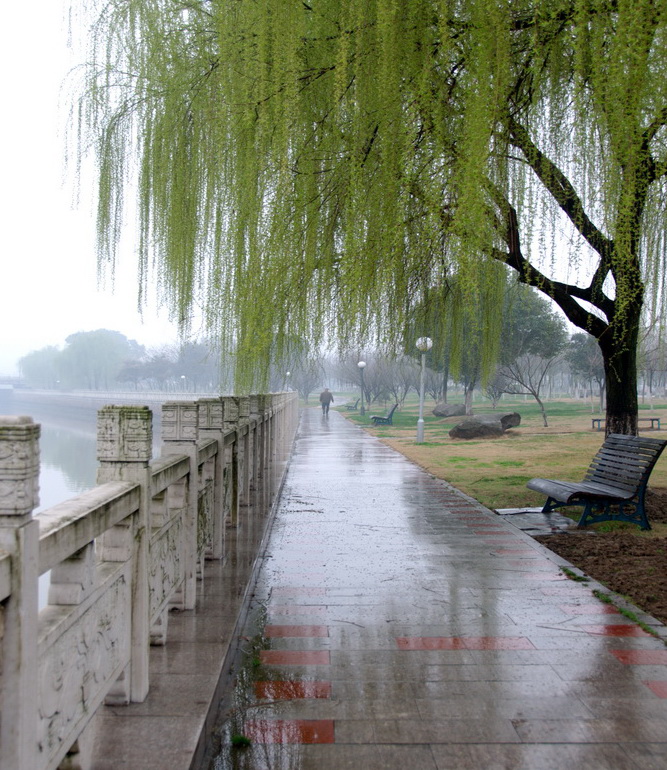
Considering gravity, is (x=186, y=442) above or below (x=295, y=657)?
above

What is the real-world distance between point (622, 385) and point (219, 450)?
518cm

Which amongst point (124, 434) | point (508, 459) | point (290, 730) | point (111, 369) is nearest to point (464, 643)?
point (290, 730)

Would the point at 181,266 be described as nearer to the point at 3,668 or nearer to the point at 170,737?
the point at 170,737

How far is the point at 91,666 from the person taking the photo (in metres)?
2.19

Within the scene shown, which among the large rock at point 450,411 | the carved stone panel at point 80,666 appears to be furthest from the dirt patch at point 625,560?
the large rock at point 450,411

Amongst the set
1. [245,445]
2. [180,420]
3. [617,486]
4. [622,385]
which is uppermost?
[622,385]

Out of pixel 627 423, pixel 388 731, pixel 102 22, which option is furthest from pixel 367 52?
pixel 627 423

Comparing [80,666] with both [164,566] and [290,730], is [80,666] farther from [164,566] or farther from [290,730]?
[164,566]

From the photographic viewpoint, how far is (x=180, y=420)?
3969 mm

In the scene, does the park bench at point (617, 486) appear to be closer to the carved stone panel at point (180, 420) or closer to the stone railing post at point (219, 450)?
the stone railing post at point (219, 450)

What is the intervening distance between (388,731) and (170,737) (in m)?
0.88

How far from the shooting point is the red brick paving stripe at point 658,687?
326 centimetres

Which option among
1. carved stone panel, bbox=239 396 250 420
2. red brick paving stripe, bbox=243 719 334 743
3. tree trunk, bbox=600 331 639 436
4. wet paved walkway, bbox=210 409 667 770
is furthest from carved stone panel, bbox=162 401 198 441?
tree trunk, bbox=600 331 639 436

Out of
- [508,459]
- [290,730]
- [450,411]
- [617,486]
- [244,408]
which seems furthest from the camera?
[450,411]
